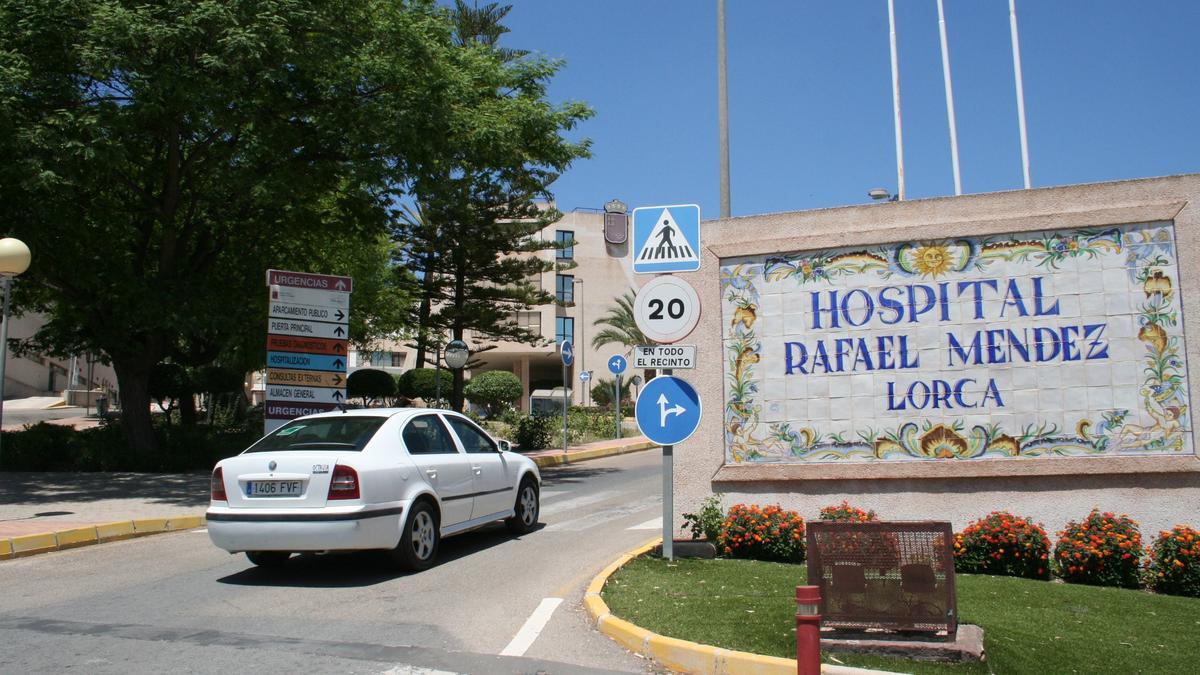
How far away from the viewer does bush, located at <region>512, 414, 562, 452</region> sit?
26.3 metres

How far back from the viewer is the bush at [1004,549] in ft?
26.7

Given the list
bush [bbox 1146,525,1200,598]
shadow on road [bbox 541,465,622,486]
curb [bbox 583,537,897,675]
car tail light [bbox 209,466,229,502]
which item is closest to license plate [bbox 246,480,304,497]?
car tail light [bbox 209,466,229,502]

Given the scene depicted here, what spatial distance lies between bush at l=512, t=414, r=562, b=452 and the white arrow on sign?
60.1ft

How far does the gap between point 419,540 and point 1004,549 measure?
5.32 meters

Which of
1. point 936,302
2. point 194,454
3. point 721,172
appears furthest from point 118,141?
point 936,302

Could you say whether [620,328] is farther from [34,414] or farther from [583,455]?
[34,414]

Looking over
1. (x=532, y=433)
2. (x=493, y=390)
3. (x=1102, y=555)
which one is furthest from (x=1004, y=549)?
(x=493, y=390)

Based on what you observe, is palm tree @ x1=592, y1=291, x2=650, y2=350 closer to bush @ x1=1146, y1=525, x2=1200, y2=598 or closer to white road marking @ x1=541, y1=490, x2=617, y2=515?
white road marking @ x1=541, y1=490, x2=617, y2=515

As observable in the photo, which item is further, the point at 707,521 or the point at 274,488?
the point at 707,521

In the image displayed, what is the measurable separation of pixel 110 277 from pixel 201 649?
43.5 feet

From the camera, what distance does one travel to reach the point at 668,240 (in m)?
8.55

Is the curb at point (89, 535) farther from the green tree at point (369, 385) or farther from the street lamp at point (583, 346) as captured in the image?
the street lamp at point (583, 346)

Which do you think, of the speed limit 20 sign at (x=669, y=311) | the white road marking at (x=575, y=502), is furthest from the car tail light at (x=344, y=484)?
the white road marking at (x=575, y=502)

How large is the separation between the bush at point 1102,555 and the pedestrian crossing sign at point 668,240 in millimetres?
4123
